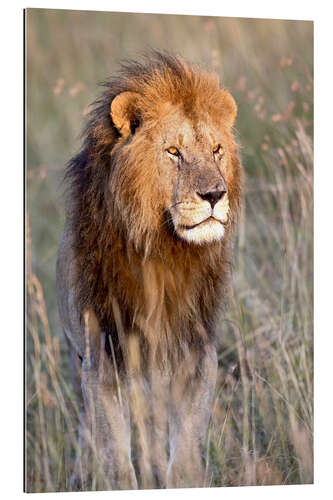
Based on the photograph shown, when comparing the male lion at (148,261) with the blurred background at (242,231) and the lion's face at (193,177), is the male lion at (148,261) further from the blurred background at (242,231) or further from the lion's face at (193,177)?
the blurred background at (242,231)

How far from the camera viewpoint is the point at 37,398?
602cm

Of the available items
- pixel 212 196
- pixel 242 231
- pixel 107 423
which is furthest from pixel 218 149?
pixel 242 231

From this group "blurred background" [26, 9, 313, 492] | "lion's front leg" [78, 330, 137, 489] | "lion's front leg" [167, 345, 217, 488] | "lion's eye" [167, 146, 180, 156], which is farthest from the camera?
"blurred background" [26, 9, 313, 492]

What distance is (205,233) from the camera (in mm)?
4836

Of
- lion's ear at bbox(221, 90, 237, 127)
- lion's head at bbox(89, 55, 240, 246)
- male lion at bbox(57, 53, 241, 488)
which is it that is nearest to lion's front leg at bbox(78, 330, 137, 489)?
male lion at bbox(57, 53, 241, 488)

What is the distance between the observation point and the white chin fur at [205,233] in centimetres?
482

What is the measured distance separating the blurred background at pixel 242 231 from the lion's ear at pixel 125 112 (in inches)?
24.8

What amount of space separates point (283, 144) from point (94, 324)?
7.03 ft

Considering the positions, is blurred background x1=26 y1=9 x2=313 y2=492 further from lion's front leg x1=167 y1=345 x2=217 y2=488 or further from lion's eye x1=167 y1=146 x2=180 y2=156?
lion's eye x1=167 y1=146 x2=180 y2=156

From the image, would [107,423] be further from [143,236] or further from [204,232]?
[204,232]

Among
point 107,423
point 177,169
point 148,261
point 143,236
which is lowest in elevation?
point 107,423

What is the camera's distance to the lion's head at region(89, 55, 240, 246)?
4836 millimetres

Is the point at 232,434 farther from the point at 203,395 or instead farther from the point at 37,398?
the point at 37,398

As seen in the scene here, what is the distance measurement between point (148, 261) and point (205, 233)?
0.41 m
